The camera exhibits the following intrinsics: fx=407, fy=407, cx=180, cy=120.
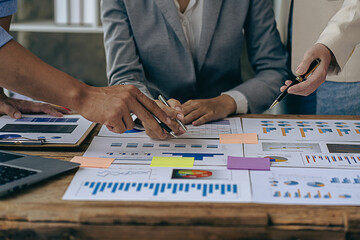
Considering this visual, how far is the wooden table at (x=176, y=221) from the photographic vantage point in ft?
2.33

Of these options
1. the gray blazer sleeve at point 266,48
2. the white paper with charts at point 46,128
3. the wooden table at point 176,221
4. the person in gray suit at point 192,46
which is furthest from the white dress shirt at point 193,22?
the wooden table at point 176,221

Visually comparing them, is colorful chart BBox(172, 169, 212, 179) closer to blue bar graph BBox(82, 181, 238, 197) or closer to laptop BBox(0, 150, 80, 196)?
blue bar graph BBox(82, 181, 238, 197)

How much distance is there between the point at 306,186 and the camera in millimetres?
807

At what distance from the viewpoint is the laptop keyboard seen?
2.62 feet

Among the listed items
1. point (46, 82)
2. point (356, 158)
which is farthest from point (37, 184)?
point (356, 158)

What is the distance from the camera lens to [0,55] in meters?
0.89

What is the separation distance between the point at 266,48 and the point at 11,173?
3.48 feet

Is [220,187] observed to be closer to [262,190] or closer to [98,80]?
[262,190]

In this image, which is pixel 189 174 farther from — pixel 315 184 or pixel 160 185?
pixel 315 184

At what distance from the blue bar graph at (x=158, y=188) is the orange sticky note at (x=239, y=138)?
0.26 metres

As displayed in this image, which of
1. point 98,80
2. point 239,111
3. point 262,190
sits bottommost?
point 98,80

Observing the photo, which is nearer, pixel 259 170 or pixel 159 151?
pixel 259 170

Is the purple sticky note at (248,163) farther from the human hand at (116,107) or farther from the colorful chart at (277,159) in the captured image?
the human hand at (116,107)

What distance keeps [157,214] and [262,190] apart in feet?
0.71
